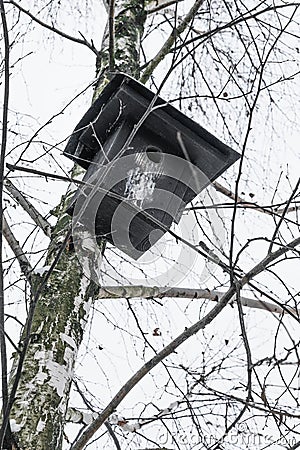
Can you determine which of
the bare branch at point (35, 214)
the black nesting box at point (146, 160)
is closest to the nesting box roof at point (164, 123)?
the black nesting box at point (146, 160)

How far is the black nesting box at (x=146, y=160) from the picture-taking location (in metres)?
1.87

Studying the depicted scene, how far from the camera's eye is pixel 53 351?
1854 mm

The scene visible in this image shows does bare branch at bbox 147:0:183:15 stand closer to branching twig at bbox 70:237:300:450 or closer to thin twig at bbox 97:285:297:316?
thin twig at bbox 97:285:297:316

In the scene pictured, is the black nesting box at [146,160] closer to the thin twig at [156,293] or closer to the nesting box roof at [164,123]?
the nesting box roof at [164,123]

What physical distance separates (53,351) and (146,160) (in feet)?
2.03

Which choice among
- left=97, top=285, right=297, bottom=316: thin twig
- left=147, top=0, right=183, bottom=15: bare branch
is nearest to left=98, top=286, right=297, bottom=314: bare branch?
left=97, top=285, right=297, bottom=316: thin twig

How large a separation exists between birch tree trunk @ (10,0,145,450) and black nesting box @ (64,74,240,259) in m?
0.19

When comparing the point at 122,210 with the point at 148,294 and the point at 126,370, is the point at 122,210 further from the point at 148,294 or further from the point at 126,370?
the point at 126,370

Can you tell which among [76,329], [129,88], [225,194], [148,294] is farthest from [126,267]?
[129,88]

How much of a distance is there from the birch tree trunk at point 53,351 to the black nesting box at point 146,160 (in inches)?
7.6

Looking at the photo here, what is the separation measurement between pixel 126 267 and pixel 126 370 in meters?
0.66

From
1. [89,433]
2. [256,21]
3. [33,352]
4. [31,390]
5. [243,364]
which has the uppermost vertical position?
[256,21]

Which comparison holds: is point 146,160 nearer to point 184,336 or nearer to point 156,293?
point 184,336

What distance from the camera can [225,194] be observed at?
3.12 meters
